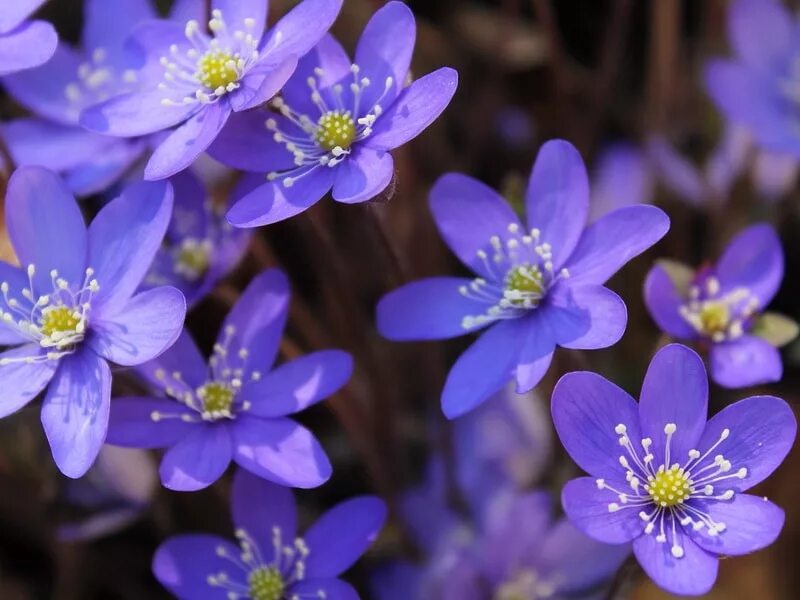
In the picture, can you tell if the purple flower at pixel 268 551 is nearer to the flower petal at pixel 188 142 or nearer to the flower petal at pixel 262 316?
the flower petal at pixel 262 316

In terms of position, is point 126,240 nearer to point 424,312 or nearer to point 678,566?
point 424,312

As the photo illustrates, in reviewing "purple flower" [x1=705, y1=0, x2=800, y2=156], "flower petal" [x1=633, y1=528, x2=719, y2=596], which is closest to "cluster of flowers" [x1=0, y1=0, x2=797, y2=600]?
"flower petal" [x1=633, y1=528, x2=719, y2=596]

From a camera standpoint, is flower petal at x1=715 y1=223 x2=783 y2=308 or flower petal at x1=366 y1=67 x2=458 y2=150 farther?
flower petal at x1=715 y1=223 x2=783 y2=308

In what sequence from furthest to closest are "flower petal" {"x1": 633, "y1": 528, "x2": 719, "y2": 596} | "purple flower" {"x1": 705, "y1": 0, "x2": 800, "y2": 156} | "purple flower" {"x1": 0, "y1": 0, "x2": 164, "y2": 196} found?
"purple flower" {"x1": 705, "y1": 0, "x2": 800, "y2": 156} → "purple flower" {"x1": 0, "y1": 0, "x2": 164, "y2": 196} → "flower petal" {"x1": 633, "y1": 528, "x2": 719, "y2": 596}

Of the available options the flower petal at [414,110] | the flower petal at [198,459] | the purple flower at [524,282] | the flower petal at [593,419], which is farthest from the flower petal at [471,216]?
the flower petal at [198,459]

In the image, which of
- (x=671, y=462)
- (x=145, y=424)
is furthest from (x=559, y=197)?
(x=145, y=424)

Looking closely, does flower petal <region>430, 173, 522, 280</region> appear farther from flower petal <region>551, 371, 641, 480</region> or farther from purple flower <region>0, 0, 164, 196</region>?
purple flower <region>0, 0, 164, 196</region>
